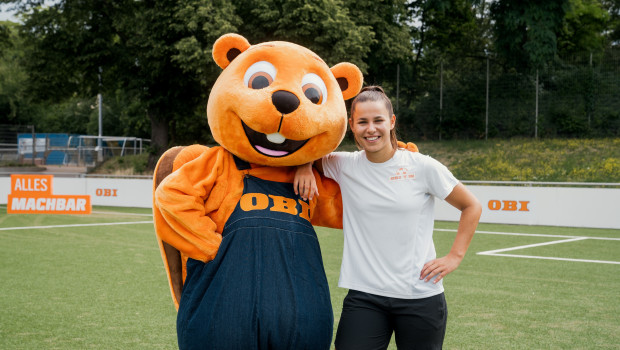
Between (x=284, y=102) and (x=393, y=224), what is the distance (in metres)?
0.82

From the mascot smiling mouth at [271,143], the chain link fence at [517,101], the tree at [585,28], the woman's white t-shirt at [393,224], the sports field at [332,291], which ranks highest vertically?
the tree at [585,28]

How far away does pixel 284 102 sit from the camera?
3080 millimetres

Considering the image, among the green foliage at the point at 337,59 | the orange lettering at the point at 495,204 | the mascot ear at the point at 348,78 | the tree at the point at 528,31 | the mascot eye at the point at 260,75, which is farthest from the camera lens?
the tree at the point at 528,31

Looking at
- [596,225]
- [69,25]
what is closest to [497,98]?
[596,225]

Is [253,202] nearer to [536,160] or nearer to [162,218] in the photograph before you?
[162,218]

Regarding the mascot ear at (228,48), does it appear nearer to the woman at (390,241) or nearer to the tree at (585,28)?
the woman at (390,241)

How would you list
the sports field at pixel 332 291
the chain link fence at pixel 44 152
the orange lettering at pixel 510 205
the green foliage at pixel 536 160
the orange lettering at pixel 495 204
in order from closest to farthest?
the sports field at pixel 332 291
the orange lettering at pixel 510 205
the orange lettering at pixel 495 204
the green foliage at pixel 536 160
the chain link fence at pixel 44 152

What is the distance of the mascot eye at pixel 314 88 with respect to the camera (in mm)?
3232

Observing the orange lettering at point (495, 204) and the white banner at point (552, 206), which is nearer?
the white banner at point (552, 206)

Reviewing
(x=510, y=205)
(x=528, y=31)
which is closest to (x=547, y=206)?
(x=510, y=205)

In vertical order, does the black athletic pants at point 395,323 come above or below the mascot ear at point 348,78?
below

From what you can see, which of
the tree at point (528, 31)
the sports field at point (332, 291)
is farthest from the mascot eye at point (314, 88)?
the tree at point (528, 31)

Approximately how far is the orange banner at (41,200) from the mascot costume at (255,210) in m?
14.3

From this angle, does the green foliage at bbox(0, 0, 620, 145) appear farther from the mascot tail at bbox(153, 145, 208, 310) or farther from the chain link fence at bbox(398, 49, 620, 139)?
the mascot tail at bbox(153, 145, 208, 310)
